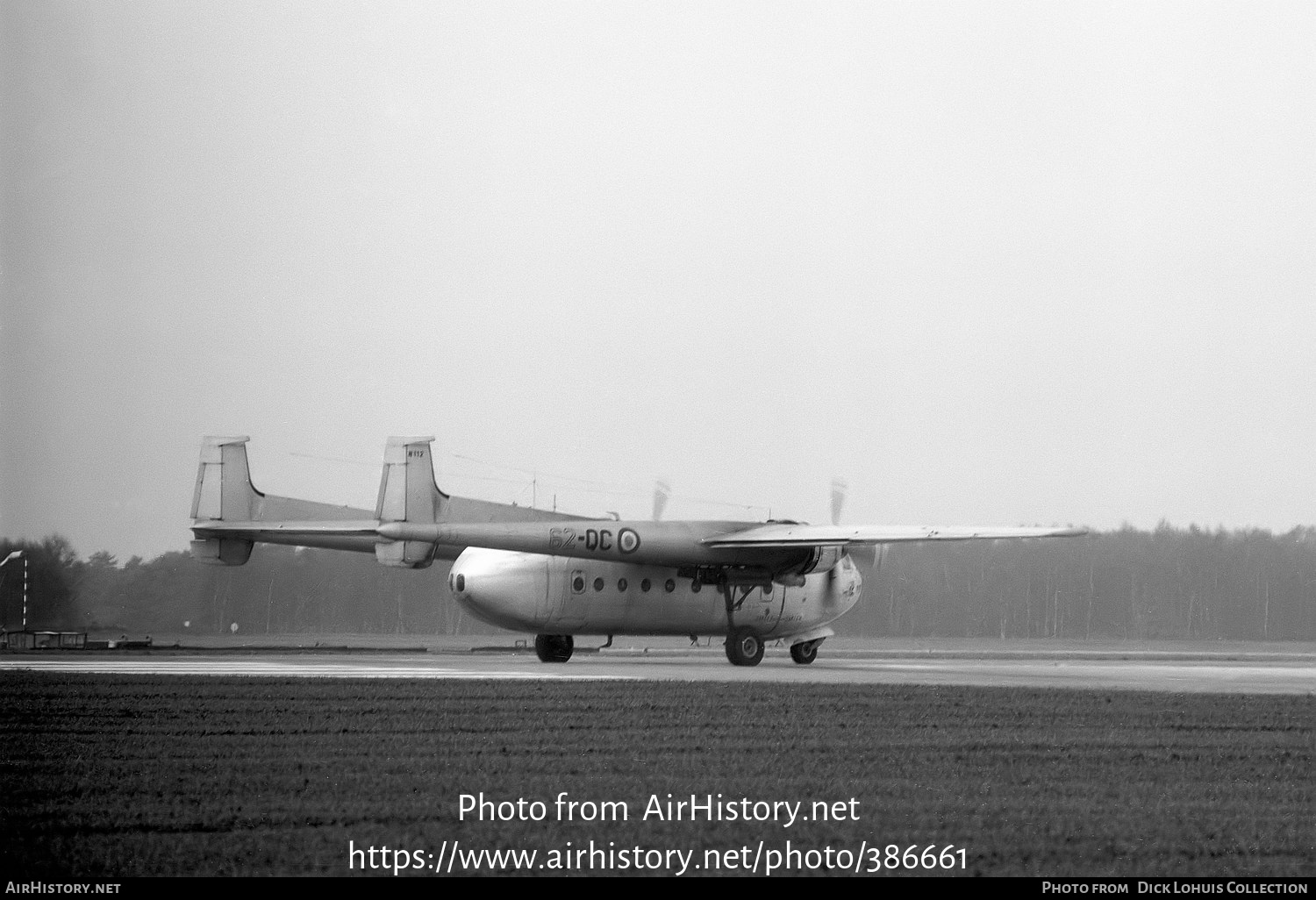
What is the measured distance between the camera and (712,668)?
33.8 metres

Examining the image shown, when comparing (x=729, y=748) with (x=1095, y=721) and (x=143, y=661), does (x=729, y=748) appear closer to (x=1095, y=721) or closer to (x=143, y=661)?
(x=1095, y=721)

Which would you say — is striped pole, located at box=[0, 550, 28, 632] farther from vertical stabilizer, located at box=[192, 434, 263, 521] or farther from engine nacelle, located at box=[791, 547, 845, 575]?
engine nacelle, located at box=[791, 547, 845, 575]

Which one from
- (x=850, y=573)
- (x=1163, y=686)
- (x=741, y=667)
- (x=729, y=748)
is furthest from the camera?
(x=850, y=573)

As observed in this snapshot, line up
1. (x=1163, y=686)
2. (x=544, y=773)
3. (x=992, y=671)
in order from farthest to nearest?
1. (x=992, y=671)
2. (x=1163, y=686)
3. (x=544, y=773)

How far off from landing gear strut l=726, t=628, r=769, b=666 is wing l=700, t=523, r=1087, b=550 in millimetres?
2756

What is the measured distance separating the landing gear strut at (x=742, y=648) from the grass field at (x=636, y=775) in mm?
15558

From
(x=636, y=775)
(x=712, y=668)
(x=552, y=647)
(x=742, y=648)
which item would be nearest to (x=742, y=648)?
(x=742, y=648)

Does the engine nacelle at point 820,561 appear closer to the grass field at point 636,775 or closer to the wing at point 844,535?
the wing at point 844,535

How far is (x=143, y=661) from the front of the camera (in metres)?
33.1

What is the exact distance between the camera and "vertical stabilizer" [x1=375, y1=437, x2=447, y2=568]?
32.1m

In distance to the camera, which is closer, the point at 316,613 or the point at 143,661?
the point at 143,661

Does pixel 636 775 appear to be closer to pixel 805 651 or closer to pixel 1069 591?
pixel 805 651
